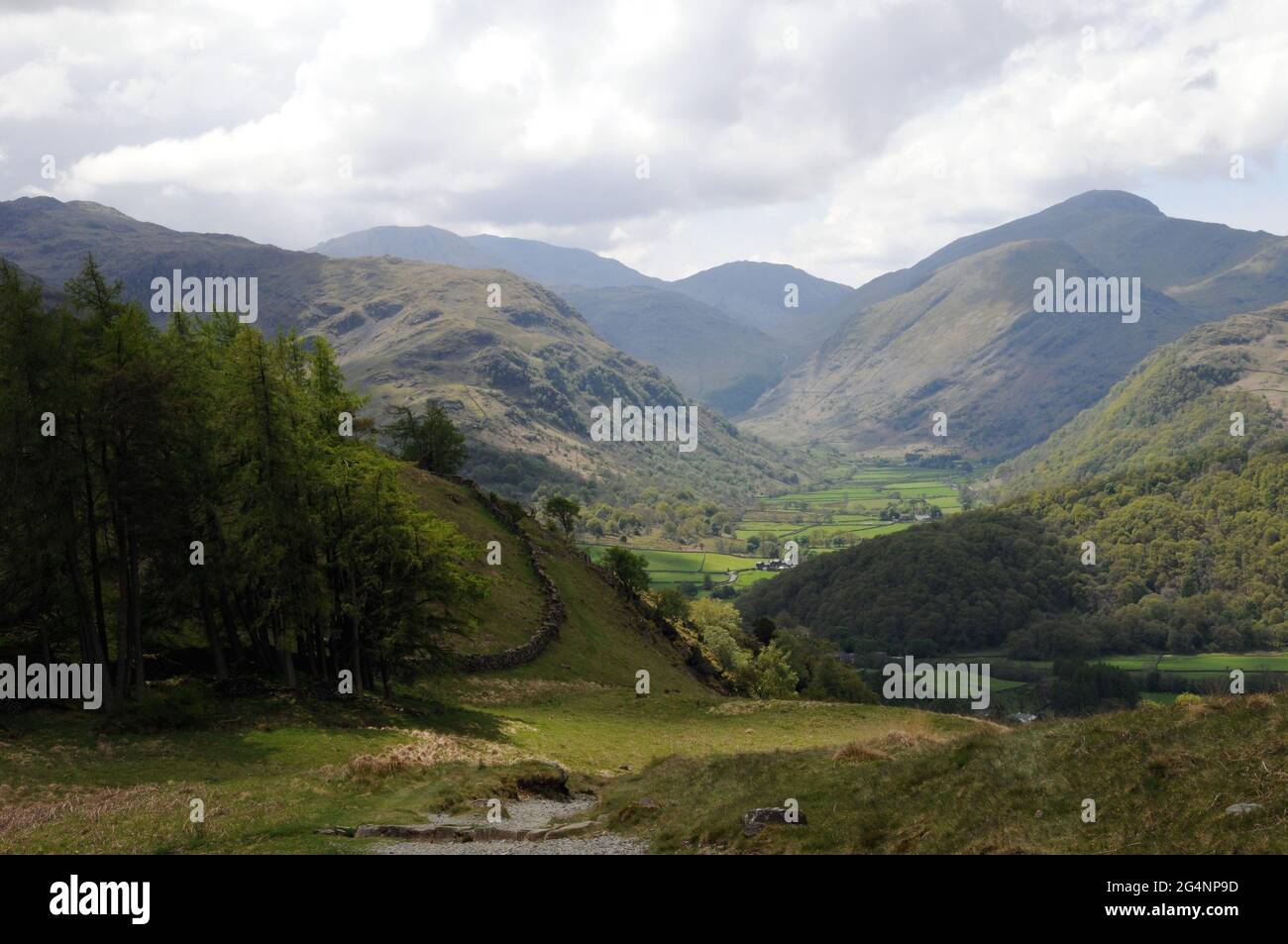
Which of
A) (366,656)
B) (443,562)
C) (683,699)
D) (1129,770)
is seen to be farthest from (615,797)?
(683,699)

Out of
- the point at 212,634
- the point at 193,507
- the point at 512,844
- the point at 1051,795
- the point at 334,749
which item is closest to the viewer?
the point at 1051,795

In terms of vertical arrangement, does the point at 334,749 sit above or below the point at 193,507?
below

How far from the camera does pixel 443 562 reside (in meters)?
49.2

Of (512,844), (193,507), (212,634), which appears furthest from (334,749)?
(512,844)

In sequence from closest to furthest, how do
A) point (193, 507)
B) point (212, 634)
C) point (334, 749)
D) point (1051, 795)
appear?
point (1051, 795) → point (334, 749) → point (193, 507) → point (212, 634)

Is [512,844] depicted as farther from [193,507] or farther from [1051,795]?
[193,507]

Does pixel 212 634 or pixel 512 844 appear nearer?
pixel 512 844

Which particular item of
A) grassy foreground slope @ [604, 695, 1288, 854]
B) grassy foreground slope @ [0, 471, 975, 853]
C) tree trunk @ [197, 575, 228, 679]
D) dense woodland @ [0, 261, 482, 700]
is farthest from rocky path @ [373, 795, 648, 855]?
tree trunk @ [197, 575, 228, 679]

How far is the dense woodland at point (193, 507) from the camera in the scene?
3694 cm

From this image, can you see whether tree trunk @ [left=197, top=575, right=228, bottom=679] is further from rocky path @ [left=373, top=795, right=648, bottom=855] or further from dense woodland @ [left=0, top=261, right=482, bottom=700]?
rocky path @ [left=373, top=795, right=648, bottom=855]

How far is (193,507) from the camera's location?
4206 cm

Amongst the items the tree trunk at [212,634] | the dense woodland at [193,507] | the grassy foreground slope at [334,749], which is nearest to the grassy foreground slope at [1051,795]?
the grassy foreground slope at [334,749]

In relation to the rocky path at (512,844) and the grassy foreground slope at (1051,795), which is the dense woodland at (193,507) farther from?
the grassy foreground slope at (1051,795)
